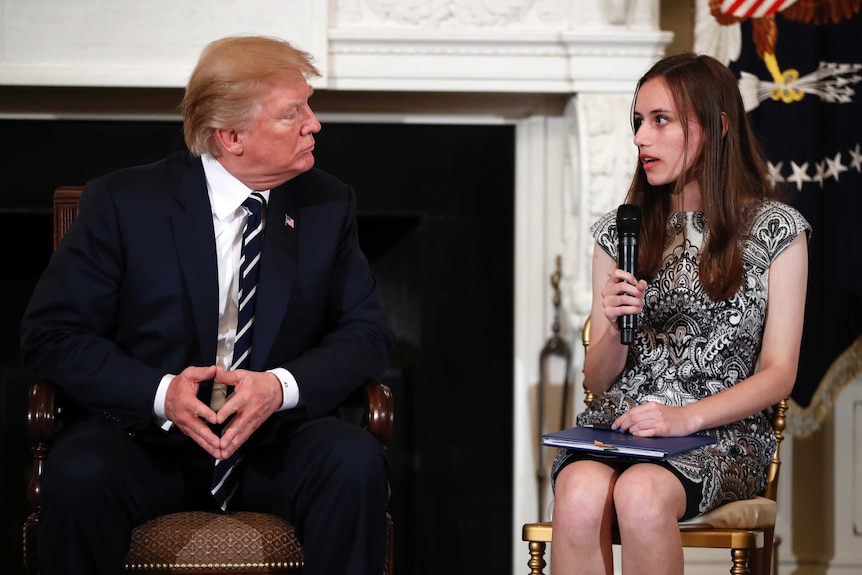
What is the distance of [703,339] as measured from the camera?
2.29m

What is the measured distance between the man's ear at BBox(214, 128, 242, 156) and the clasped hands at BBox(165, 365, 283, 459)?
19.3 inches

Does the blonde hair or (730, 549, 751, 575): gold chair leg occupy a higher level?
the blonde hair

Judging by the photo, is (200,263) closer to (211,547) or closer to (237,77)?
(237,77)

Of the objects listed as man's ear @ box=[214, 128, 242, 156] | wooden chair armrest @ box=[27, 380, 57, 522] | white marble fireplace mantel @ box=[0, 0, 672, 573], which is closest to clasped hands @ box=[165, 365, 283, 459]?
wooden chair armrest @ box=[27, 380, 57, 522]

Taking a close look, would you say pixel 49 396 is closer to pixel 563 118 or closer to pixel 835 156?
pixel 563 118

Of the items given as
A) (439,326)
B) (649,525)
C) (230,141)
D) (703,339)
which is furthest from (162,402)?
(439,326)

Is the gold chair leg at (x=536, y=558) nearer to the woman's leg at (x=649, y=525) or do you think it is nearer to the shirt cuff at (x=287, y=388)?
the woman's leg at (x=649, y=525)

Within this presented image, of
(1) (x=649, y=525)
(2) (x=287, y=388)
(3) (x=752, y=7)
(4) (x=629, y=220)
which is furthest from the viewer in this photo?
(3) (x=752, y=7)

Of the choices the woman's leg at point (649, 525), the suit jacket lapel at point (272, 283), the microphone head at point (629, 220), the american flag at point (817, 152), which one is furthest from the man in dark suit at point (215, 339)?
the american flag at point (817, 152)

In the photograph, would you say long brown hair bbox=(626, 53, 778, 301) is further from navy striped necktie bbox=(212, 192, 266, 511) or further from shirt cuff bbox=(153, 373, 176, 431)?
shirt cuff bbox=(153, 373, 176, 431)

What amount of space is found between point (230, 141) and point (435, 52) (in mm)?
1084

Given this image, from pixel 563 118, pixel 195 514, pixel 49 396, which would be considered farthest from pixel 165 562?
pixel 563 118

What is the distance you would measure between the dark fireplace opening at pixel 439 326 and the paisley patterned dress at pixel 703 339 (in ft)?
3.95

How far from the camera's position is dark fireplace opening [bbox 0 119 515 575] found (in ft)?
11.5
